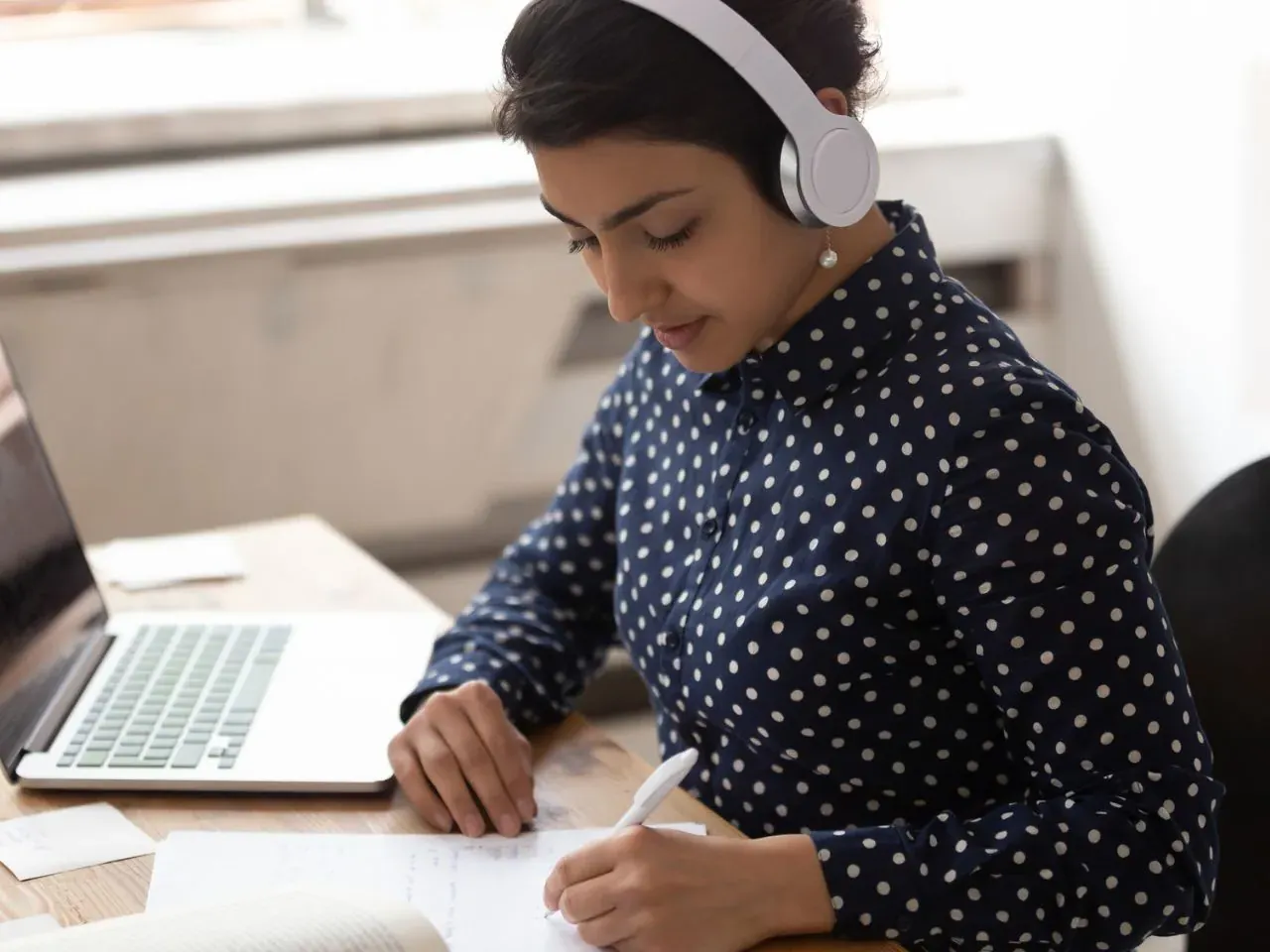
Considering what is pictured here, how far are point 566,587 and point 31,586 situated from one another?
15.7 inches

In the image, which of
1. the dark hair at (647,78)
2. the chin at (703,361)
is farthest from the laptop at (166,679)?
the dark hair at (647,78)

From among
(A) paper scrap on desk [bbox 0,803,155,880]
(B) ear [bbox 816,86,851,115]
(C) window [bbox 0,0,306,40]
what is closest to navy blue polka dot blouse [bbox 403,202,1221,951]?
(B) ear [bbox 816,86,851,115]

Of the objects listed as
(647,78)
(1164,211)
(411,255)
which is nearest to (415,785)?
(647,78)

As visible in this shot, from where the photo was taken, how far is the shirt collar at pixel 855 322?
3.27 feet

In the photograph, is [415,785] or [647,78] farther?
[415,785]

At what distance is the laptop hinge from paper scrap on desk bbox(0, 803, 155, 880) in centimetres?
7

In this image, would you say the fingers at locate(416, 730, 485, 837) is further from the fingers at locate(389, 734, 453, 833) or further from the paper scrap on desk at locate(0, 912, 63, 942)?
the paper scrap on desk at locate(0, 912, 63, 942)

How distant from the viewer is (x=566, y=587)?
4.14 ft

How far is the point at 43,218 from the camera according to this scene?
1737 millimetres

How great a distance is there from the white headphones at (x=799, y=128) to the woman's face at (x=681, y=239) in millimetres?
39

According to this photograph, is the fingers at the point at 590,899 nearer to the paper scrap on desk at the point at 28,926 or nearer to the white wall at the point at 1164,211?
the paper scrap on desk at the point at 28,926

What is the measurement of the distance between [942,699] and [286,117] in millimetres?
1365

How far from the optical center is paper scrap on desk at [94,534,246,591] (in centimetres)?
141

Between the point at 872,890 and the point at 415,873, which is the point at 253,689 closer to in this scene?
the point at 415,873
